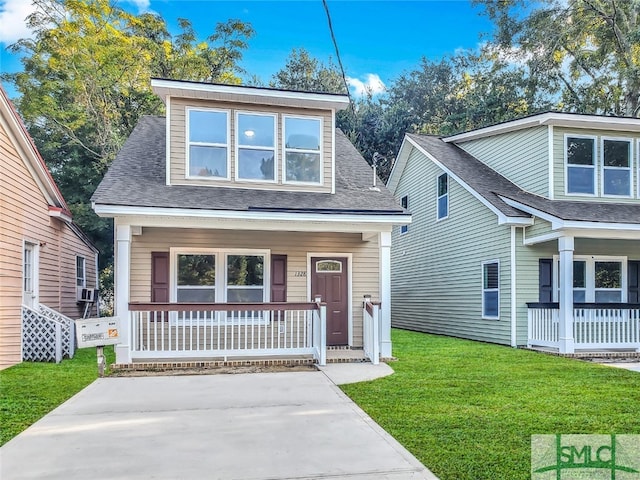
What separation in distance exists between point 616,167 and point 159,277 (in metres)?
11.0

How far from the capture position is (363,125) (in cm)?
2509

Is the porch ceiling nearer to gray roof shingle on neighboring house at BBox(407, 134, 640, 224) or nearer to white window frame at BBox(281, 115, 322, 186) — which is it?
white window frame at BBox(281, 115, 322, 186)

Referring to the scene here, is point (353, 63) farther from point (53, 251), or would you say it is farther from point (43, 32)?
point (53, 251)

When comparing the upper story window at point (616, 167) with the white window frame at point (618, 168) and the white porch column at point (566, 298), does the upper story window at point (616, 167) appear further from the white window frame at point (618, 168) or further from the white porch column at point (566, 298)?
the white porch column at point (566, 298)

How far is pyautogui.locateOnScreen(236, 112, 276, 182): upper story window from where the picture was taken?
10.3 m

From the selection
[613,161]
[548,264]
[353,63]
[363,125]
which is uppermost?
[353,63]

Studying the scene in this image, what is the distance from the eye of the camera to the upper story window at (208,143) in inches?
397

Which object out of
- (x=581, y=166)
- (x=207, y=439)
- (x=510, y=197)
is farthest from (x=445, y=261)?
(x=207, y=439)

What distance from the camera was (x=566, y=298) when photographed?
403 inches

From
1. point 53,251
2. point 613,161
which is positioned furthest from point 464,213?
point 53,251

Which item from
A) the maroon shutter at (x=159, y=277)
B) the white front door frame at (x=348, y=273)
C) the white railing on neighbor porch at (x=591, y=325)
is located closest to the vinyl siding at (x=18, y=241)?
the maroon shutter at (x=159, y=277)

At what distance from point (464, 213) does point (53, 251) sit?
10.1 m

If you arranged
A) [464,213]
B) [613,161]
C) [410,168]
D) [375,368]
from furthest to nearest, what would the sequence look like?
[410,168] < [464,213] < [613,161] < [375,368]

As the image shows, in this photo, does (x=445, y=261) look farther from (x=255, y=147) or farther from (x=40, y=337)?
(x=40, y=337)
